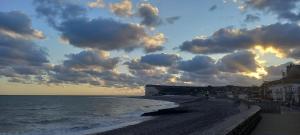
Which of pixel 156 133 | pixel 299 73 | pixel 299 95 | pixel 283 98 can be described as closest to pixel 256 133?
pixel 156 133

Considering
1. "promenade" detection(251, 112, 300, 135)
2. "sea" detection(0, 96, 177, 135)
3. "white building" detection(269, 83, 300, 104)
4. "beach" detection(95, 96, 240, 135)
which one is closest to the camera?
"promenade" detection(251, 112, 300, 135)

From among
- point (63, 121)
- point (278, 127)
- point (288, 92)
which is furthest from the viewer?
point (288, 92)

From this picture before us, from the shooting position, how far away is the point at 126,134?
116 ft

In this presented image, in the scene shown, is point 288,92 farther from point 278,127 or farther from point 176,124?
point 278,127

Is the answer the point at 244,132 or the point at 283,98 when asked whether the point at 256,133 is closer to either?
the point at 244,132

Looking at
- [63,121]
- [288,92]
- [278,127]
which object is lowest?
[63,121]

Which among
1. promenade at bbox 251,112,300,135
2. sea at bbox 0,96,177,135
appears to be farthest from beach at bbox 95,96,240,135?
promenade at bbox 251,112,300,135

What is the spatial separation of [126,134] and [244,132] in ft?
49.7

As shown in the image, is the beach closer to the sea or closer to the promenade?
the sea

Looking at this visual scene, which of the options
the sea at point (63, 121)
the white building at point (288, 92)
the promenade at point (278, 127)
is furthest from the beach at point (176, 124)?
the white building at point (288, 92)

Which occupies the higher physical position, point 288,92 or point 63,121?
point 288,92

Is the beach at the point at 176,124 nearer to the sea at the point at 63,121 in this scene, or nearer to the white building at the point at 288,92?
the sea at the point at 63,121

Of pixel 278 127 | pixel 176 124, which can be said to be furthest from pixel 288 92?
pixel 278 127

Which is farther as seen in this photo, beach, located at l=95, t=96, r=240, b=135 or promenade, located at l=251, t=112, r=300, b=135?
beach, located at l=95, t=96, r=240, b=135
